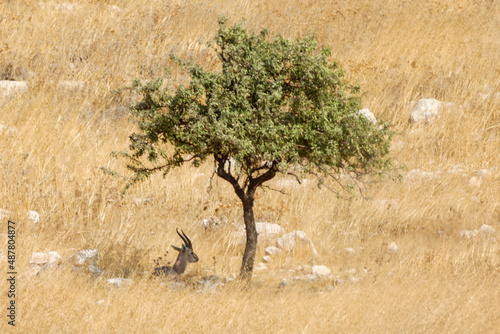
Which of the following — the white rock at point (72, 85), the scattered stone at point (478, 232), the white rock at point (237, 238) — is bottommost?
the white rock at point (237, 238)

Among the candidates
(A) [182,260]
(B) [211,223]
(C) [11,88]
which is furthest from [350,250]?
(C) [11,88]

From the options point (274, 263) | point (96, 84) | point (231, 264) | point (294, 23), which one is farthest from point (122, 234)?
point (294, 23)

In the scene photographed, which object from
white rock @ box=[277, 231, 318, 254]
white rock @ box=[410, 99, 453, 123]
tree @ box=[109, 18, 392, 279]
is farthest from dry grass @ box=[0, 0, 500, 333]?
tree @ box=[109, 18, 392, 279]

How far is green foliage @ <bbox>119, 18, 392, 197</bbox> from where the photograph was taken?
18.2 feet

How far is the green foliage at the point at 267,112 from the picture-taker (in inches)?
219

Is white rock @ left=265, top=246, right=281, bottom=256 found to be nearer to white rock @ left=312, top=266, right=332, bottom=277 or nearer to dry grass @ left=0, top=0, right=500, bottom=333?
dry grass @ left=0, top=0, right=500, bottom=333

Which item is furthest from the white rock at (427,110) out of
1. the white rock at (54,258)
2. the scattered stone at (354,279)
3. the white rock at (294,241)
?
the white rock at (54,258)

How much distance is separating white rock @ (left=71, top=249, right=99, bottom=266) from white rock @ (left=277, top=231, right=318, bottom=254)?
2329mm

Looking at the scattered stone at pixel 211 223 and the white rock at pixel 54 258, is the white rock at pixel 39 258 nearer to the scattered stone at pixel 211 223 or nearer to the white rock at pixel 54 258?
the white rock at pixel 54 258

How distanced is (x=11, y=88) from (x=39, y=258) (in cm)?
550

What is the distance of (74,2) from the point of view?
45.2ft

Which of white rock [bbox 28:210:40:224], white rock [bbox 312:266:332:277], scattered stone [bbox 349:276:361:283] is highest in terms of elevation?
scattered stone [bbox 349:276:361:283]

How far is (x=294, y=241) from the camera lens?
758 cm

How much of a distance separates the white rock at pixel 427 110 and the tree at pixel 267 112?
5335 millimetres
